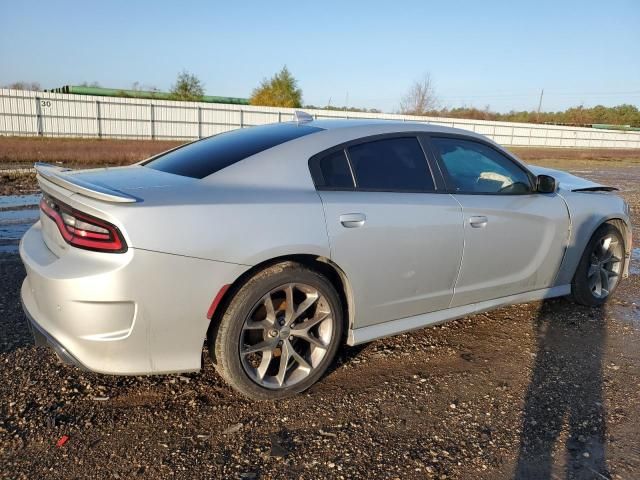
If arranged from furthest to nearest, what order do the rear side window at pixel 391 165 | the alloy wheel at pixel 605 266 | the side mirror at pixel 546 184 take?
the alloy wheel at pixel 605 266 < the side mirror at pixel 546 184 < the rear side window at pixel 391 165

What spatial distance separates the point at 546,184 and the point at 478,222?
866 millimetres

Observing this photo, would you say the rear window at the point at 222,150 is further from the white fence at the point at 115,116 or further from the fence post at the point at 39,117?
the fence post at the point at 39,117

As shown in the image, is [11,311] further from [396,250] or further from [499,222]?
[499,222]

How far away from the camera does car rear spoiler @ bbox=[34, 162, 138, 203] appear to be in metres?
2.44

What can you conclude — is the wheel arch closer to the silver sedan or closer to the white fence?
the silver sedan

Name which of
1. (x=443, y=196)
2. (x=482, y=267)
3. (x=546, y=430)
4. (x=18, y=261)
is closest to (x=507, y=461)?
(x=546, y=430)

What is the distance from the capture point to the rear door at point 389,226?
3000mm

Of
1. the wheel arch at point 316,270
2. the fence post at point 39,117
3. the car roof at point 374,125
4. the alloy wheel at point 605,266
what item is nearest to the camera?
the wheel arch at point 316,270

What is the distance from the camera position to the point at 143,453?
96.0 inches

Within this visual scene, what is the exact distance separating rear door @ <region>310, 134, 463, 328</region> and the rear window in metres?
0.37

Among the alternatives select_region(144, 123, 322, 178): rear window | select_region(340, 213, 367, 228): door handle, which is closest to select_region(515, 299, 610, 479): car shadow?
select_region(340, 213, 367, 228): door handle

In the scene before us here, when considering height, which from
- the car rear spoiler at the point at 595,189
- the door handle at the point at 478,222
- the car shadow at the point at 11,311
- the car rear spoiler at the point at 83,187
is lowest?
the car shadow at the point at 11,311

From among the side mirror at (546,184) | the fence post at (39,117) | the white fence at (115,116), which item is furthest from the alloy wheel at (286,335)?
the fence post at (39,117)

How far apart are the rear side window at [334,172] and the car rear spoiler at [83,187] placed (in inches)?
42.4
